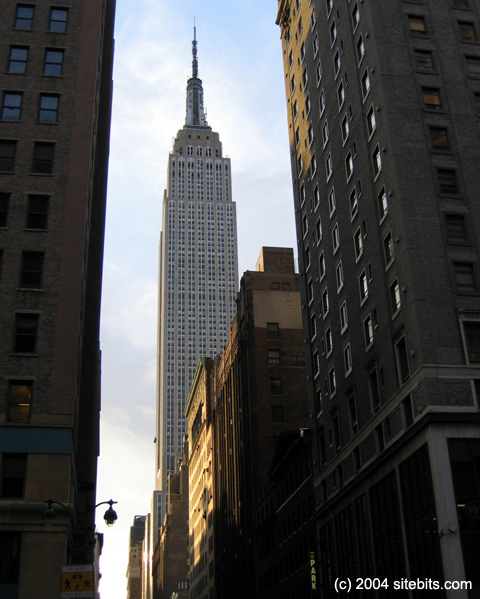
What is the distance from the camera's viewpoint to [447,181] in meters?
52.6

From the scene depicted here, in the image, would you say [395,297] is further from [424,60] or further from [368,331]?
[424,60]

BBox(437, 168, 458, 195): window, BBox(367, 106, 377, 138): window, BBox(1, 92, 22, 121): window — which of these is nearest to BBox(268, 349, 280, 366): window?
BBox(367, 106, 377, 138): window

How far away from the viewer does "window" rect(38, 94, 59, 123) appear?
182 ft

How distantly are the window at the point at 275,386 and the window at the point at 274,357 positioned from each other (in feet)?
7.19

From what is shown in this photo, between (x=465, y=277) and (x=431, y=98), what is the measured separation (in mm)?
14627

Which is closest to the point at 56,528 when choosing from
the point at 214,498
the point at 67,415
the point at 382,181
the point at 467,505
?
the point at 67,415

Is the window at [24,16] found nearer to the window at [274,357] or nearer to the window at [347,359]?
the window at [347,359]

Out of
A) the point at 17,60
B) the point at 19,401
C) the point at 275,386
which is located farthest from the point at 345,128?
the point at 275,386

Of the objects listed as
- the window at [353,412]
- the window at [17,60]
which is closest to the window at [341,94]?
the window at [353,412]

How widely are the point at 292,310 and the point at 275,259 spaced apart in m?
10.2

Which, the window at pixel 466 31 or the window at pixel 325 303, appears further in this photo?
the window at pixel 325 303

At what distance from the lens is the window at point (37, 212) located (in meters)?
51.4

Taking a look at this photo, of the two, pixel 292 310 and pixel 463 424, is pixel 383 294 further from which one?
pixel 292 310

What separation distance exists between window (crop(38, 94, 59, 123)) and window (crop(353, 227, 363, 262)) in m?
23.7
